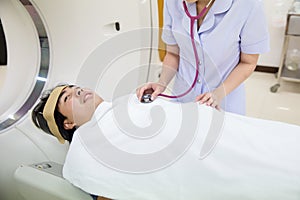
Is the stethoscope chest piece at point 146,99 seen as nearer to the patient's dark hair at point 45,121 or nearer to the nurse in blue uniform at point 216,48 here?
the nurse in blue uniform at point 216,48

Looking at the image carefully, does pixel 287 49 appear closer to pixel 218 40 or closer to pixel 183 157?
pixel 218 40

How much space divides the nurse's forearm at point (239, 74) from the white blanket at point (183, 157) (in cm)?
10

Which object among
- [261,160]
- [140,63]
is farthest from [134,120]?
[140,63]

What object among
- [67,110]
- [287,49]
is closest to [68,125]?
[67,110]

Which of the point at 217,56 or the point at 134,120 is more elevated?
the point at 217,56

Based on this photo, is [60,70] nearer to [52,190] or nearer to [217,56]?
[52,190]

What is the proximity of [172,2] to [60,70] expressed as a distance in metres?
0.56

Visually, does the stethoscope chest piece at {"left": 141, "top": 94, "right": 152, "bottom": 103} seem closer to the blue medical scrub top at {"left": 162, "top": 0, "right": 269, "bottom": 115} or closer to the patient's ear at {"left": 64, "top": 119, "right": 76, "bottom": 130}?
the blue medical scrub top at {"left": 162, "top": 0, "right": 269, "bottom": 115}

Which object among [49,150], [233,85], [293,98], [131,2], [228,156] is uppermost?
[131,2]

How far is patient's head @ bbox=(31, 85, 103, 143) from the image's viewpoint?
1172 mm

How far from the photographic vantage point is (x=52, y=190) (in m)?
1.00

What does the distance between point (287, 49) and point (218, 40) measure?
205 cm

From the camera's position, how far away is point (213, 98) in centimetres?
108

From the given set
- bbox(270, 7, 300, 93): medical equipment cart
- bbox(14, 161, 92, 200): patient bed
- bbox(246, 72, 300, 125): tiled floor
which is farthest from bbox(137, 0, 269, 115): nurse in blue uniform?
bbox(270, 7, 300, 93): medical equipment cart
